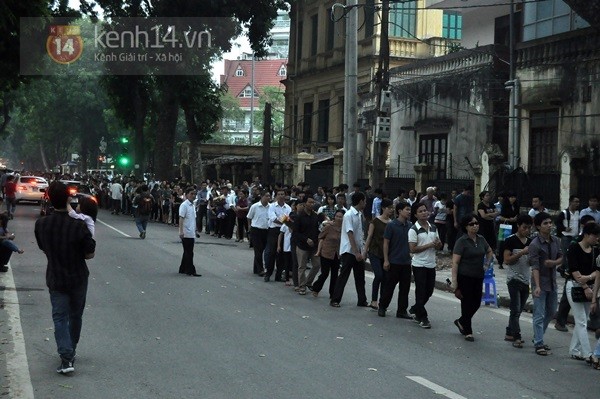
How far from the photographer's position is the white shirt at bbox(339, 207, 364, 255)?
1506cm

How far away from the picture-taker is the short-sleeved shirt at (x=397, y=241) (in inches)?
544

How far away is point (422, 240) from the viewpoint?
13227mm

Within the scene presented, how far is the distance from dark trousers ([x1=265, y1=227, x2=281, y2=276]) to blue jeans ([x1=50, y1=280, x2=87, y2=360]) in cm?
913

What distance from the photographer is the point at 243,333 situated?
11875mm

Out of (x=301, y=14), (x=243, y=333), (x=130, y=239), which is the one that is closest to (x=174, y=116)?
(x=301, y=14)

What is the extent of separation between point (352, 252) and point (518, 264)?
3665 millimetres

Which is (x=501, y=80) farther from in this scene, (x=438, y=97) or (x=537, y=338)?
(x=537, y=338)

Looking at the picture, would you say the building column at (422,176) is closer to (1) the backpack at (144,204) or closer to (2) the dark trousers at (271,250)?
(1) the backpack at (144,204)

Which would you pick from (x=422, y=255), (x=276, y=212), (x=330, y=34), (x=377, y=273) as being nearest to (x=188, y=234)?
(x=276, y=212)

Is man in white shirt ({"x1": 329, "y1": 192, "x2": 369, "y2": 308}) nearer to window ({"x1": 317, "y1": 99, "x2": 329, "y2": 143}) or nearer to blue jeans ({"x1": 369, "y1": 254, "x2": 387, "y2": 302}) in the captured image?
blue jeans ({"x1": 369, "y1": 254, "x2": 387, "y2": 302})

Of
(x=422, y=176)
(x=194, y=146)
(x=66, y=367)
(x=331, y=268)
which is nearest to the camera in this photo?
(x=66, y=367)

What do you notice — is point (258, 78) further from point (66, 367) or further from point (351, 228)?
point (66, 367)

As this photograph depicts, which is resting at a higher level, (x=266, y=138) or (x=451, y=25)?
(x=451, y=25)

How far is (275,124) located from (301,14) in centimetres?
4849
